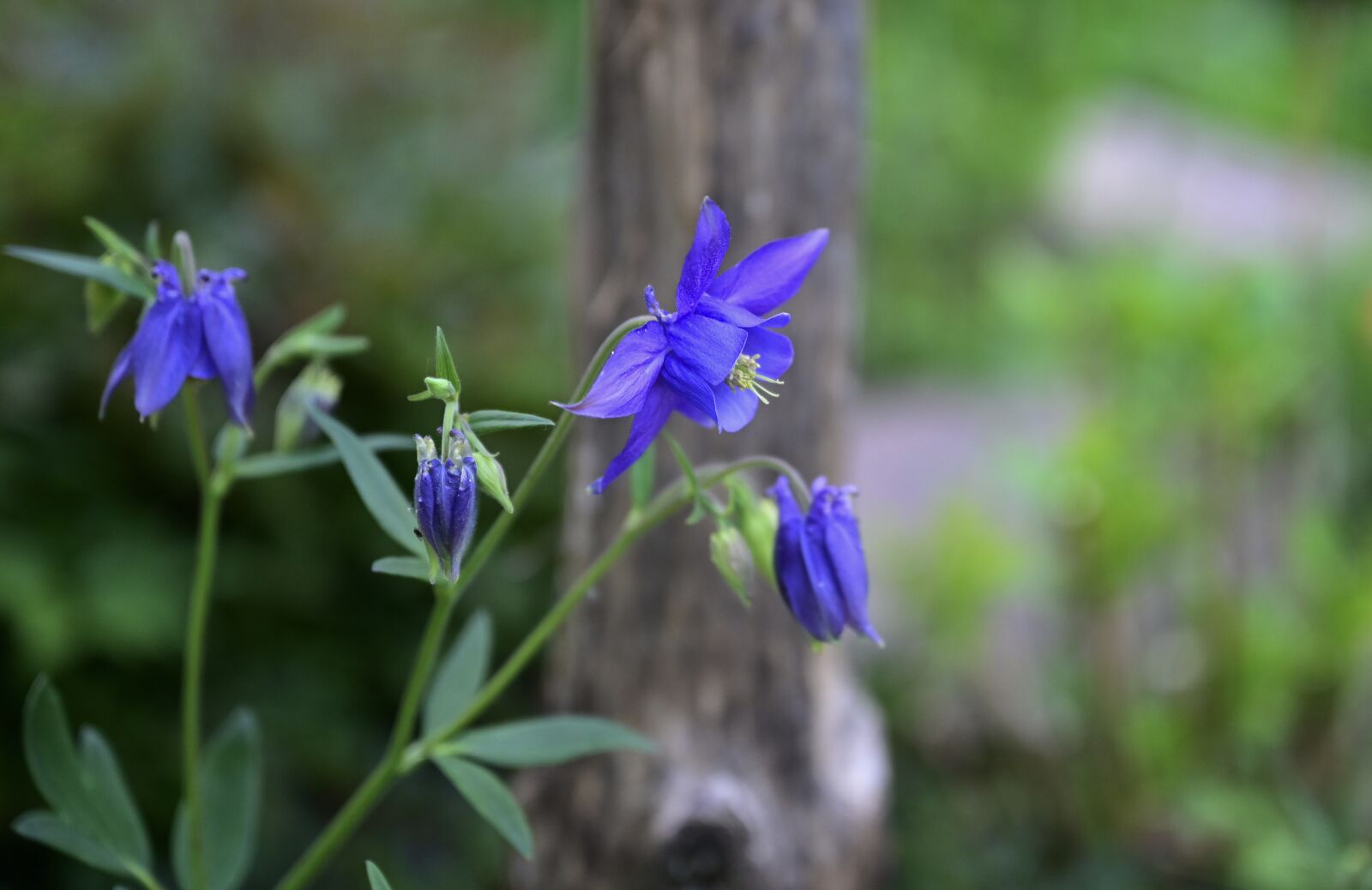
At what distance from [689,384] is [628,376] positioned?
0.14 ft

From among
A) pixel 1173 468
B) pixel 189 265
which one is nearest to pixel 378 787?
pixel 189 265

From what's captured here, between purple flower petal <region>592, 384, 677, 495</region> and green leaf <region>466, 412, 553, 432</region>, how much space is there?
59mm

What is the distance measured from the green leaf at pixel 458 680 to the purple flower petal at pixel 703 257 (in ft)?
1.75

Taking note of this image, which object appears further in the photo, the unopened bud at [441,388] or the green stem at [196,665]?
the green stem at [196,665]

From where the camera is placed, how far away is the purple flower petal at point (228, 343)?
930mm

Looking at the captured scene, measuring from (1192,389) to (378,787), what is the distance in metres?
2.11

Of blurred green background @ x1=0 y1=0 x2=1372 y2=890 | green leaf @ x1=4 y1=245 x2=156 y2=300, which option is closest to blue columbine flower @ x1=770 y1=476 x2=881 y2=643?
green leaf @ x1=4 y1=245 x2=156 y2=300

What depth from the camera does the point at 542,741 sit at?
3.60ft

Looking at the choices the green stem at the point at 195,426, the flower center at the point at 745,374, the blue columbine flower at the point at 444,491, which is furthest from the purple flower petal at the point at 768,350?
the green stem at the point at 195,426

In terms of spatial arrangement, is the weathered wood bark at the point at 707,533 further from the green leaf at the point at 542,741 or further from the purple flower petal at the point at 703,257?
the purple flower petal at the point at 703,257

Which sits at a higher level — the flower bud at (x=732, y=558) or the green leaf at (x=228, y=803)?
the flower bud at (x=732, y=558)

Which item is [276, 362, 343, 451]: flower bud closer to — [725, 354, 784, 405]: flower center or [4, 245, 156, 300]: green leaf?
[4, 245, 156, 300]: green leaf

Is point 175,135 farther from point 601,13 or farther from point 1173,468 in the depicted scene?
point 1173,468

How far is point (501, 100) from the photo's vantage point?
9.12ft
